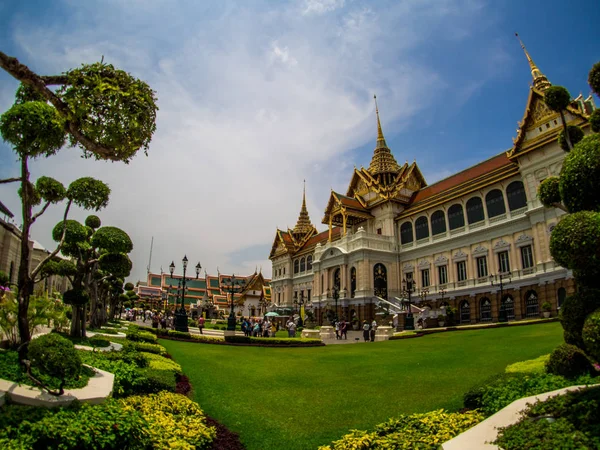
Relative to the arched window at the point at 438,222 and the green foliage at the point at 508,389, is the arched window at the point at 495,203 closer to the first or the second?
the arched window at the point at 438,222

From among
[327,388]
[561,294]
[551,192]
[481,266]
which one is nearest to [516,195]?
[481,266]

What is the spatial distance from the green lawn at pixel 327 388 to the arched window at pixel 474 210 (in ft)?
79.7

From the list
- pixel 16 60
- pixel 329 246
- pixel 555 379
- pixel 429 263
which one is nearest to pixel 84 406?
pixel 16 60

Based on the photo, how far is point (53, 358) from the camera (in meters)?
5.79

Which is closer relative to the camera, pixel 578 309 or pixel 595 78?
pixel 578 309

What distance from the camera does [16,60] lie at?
5.58 meters

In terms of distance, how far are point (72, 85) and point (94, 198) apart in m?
9.41

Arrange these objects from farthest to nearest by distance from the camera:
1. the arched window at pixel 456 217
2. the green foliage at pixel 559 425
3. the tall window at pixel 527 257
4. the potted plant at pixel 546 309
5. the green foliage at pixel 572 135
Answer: the arched window at pixel 456 217 < the tall window at pixel 527 257 < the potted plant at pixel 546 309 < the green foliage at pixel 572 135 < the green foliage at pixel 559 425

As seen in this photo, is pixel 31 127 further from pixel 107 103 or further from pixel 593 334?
pixel 593 334

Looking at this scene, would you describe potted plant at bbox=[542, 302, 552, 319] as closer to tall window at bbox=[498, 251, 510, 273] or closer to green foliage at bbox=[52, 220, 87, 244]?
tall window at bbox=[498, 251, 510, 273]

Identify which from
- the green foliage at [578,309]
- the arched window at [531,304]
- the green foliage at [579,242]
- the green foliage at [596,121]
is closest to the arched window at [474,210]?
the arched window at [531,304]

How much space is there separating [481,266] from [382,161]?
21.2 meters

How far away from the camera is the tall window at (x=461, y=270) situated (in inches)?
1507

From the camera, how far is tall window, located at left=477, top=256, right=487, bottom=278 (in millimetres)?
36531
